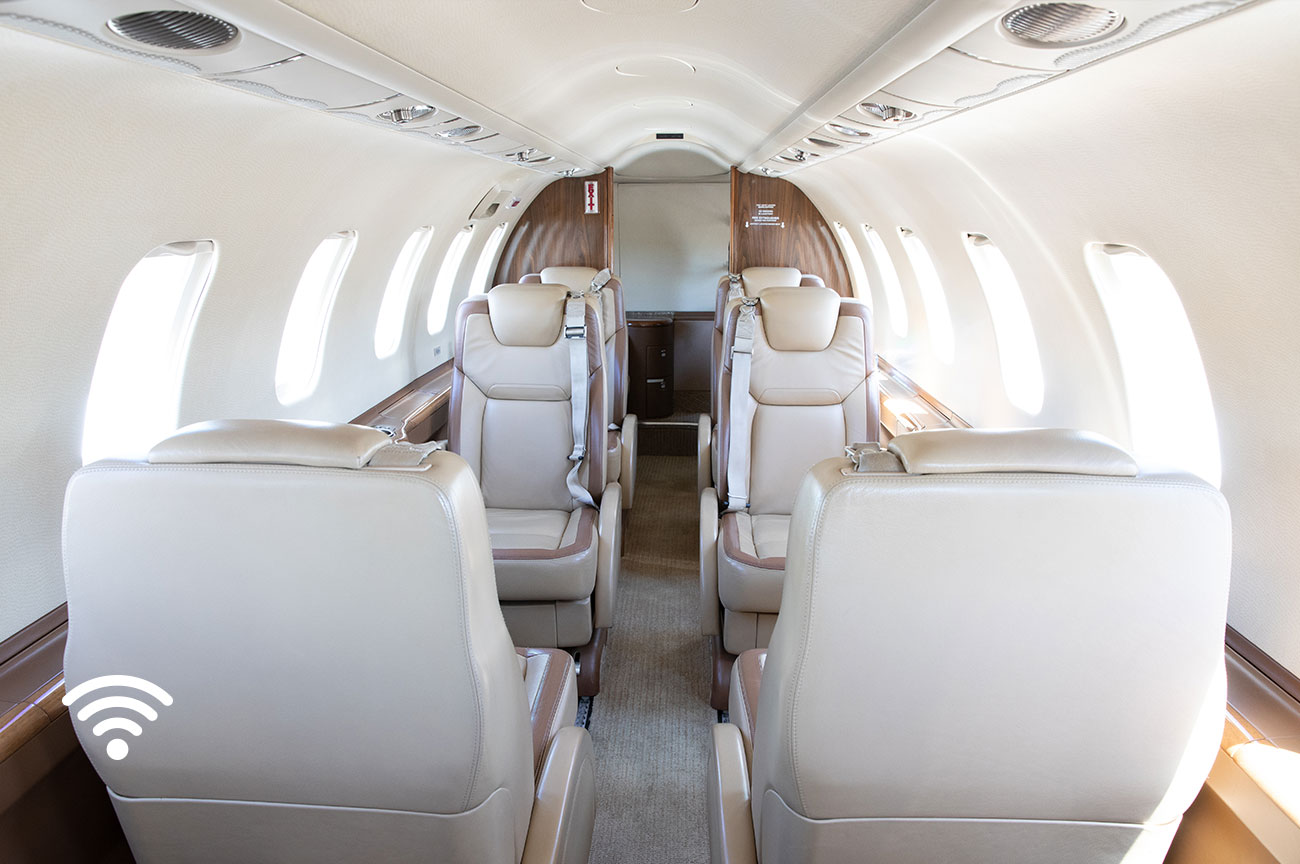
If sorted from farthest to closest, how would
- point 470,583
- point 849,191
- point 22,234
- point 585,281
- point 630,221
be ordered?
point 630,221 < point 585,281 < point 849,191 < point 22,234 < point 470,583

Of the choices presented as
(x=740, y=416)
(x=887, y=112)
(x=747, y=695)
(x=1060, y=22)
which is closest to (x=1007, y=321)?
(x=740, y=416)

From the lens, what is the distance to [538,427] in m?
3.80

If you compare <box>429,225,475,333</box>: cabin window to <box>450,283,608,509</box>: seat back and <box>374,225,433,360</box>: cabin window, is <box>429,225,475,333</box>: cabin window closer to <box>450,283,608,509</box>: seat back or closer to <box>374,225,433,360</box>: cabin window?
<box>374,225,433,360</box>: cabin window

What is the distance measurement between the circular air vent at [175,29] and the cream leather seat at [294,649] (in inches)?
26.3

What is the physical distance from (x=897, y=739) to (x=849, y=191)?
4814mm

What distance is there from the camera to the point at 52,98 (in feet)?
5.27

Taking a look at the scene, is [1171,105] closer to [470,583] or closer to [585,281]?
[470,583]

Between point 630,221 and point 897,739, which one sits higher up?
point 630,221

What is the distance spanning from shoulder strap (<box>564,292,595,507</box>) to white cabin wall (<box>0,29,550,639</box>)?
0.94 m

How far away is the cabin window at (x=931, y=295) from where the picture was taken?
5004 millimetres

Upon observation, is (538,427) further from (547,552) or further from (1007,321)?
(1007,321)

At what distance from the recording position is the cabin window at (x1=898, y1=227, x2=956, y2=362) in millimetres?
5004

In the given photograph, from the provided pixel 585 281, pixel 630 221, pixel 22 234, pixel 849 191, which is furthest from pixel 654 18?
pixel 630 221

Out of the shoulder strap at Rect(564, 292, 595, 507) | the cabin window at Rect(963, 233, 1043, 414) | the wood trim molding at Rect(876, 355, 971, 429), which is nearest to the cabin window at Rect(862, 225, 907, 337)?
the wood trim molding at Rect(876, 355, 971, 429)
